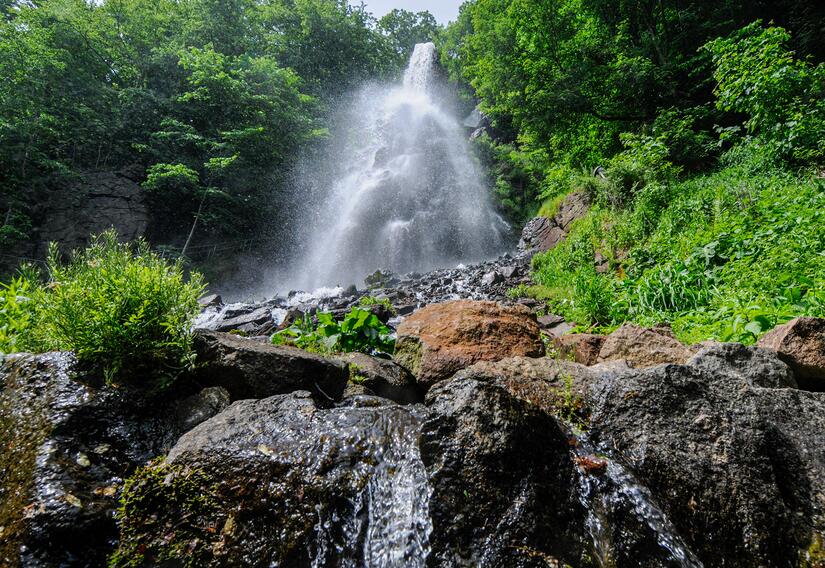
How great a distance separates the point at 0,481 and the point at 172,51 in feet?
72.2

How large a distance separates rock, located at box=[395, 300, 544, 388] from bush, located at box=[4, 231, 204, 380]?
1808 millimetres

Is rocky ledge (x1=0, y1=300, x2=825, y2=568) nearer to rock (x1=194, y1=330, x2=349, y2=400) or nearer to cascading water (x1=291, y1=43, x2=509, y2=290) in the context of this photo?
rock (x1=194, y1=330, x2=349, y2=400)

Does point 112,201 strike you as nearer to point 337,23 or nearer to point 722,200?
point 337,23

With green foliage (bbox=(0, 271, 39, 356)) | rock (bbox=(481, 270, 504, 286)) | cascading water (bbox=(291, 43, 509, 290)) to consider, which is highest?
cascading water (bbox=(291, 43, 509, 290))

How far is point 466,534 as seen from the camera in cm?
138

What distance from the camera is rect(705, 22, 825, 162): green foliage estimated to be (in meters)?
6.28

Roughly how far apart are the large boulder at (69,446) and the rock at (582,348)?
116 inches

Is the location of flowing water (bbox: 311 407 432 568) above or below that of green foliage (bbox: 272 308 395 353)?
below

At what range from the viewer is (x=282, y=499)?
154 centimetres

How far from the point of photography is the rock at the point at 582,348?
10.4 feet

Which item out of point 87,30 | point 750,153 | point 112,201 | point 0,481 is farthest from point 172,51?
point 750,153

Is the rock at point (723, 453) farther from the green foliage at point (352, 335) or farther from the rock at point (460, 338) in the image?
the green foliage at point (352, 335)

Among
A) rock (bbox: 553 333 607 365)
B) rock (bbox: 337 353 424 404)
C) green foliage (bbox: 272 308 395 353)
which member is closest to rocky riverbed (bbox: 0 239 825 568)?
rock (bbox: 337 353 424 404)

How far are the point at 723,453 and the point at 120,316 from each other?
334 centimetres
